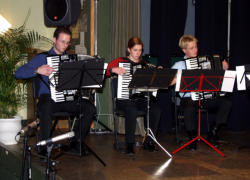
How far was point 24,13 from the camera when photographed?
5945 mm

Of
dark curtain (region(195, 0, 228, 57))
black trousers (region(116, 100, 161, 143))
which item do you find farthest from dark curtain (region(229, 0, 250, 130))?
black trousers (region(116, 100, 161, 143))

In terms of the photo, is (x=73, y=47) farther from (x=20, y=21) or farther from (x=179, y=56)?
(x=179, y=56)

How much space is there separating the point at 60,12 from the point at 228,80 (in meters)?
2.31

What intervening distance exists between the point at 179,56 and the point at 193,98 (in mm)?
1318

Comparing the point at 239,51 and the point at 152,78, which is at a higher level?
the point at 239,51

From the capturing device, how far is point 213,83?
11.5ft

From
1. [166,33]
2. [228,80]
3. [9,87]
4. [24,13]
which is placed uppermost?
[24,13]

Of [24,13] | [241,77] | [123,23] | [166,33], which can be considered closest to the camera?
[241,77]

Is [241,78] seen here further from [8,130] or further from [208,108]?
[8,130]

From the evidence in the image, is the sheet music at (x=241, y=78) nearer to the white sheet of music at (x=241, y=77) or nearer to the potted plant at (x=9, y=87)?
the white sheet of music at (x=241, y=77)

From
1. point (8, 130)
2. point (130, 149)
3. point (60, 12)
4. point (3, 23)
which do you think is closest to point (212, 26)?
point (60, 12)

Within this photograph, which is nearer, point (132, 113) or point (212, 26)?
point (132, 113)

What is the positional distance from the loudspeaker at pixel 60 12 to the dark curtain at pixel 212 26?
232cm

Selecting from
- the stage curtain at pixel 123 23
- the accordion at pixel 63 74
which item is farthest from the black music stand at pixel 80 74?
the stage curtain at pixel 123 23
